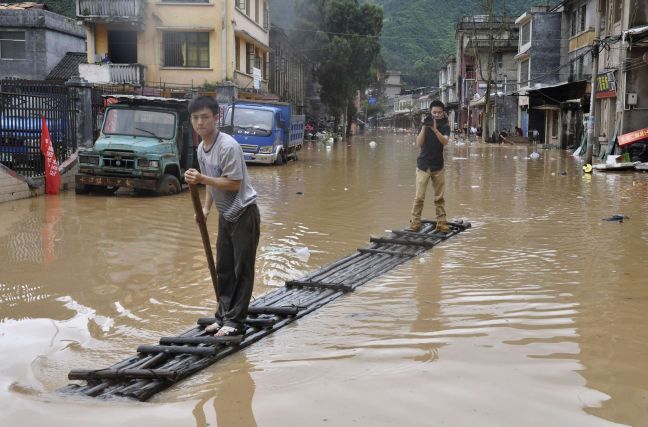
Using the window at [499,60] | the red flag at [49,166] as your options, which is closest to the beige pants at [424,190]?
the red flag at [49,166]

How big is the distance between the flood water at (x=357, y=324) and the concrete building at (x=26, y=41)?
82.1 feet

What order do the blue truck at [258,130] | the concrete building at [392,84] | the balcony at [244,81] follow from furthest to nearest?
the concrete building at [392,84] → the balcony at [244,81] → the blue truck at [258,130]

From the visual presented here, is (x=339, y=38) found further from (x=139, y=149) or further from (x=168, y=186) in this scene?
(x=139, y=149)

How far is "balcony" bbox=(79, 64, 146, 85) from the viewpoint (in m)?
32.7

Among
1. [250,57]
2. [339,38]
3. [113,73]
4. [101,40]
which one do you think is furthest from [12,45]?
[339,38]

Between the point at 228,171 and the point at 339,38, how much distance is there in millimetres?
47140

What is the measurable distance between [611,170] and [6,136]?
17453 mm

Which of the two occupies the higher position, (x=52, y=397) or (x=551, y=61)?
(x=551, y=61)

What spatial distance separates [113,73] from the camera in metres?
32.9

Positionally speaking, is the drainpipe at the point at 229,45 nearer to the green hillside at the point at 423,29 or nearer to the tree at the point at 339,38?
the tree at the point at 339,38

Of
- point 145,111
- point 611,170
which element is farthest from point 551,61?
point 145,111

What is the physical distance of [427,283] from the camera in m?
6.89

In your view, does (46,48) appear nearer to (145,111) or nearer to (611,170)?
(145,111)

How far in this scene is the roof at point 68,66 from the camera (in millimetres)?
34281
